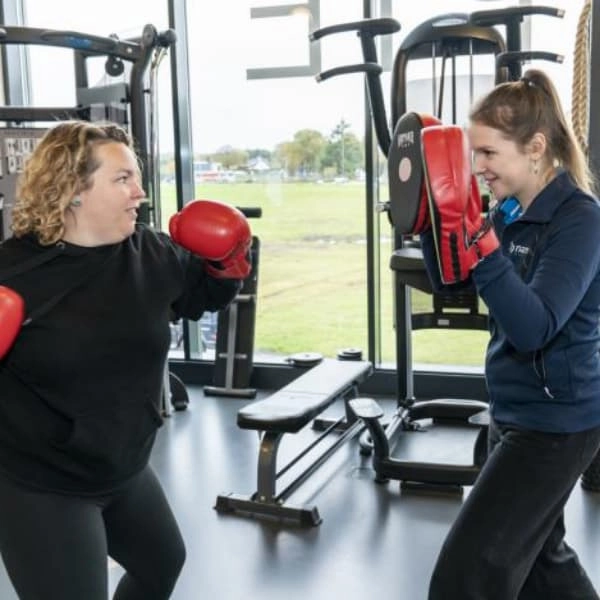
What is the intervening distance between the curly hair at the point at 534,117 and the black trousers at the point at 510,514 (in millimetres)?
627

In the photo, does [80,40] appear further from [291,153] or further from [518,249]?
[518,249]

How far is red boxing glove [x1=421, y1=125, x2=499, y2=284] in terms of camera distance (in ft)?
5.36

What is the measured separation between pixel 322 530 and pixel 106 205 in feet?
5.90

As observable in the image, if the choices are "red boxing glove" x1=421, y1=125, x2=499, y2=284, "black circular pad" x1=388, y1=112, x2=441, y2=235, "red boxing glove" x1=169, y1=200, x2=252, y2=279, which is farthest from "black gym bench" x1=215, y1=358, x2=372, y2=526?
"red boxing glove" x1=421, y1=125, x2=499, y2=284

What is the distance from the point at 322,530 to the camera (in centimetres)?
314

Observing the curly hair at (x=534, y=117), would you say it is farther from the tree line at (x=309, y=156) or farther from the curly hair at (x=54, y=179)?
the tree line at (x=309, y=156)

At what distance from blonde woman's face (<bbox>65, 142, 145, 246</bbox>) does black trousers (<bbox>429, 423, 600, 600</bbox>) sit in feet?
3.43

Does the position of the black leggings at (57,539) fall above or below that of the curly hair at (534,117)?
below

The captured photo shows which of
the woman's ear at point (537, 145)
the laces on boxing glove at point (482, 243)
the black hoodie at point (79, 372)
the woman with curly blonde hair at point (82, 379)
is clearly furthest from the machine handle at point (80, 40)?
the laces on boxing glove at point (482, 243)

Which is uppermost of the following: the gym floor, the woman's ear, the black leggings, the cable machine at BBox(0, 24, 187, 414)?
the cable machine at BBox(0, 24, 187, 414)

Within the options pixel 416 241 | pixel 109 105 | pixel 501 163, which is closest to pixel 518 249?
pixel 501 163

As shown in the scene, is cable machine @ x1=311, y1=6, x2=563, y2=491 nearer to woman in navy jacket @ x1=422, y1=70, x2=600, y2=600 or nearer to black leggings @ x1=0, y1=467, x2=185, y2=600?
woman in navy jacket @ x1=422, y1=70, x2=600, y2=600

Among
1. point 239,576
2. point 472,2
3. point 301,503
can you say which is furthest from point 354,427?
point 472,2

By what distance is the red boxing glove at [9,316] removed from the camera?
5.46ft
